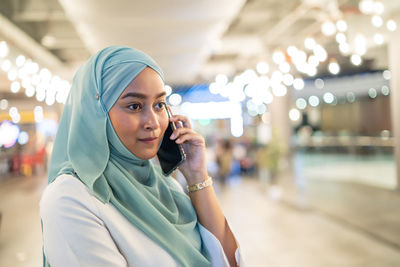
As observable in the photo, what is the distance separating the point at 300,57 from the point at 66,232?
640 centimetres

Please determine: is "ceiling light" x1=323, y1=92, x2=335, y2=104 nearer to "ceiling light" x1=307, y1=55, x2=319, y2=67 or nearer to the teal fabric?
"ceiling light" x1=307, y1=55, x2=319, y2=67

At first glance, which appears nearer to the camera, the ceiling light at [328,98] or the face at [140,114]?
the face at [140,114]

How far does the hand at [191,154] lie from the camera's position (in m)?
1.31

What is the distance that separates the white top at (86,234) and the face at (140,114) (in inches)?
7.3

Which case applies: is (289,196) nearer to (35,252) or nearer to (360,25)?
(360,25)

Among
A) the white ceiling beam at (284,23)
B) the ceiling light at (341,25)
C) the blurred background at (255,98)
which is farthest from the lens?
the white ceiling beam at (284,23)

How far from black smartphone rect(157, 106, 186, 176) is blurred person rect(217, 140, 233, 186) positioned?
33.0 feet

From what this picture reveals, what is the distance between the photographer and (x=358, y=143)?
16141 millimetres

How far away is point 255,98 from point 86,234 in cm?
1110

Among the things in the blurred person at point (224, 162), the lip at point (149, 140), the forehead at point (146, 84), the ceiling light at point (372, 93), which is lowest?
the blurred person at point (224, 162)

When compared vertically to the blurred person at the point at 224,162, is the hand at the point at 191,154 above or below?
above

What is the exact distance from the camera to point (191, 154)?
1333mm

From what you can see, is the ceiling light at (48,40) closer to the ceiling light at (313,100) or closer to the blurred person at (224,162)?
the blurred person at (224,162)

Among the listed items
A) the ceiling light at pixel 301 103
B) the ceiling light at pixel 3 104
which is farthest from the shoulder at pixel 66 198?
the ceiling light at pixel 301 103
